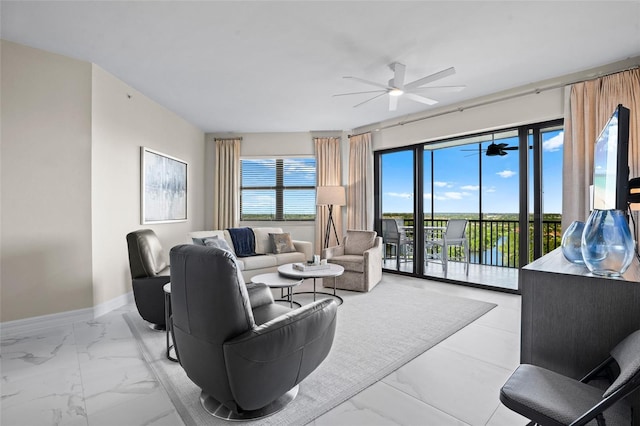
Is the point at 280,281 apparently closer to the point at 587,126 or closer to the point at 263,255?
the point at 263,255

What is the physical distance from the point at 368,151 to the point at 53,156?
424 centimetres

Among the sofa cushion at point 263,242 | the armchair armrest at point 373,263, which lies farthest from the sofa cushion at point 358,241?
the sofa cushion at point 263,242

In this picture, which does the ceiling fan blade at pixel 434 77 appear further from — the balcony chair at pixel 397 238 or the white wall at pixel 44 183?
the white wall at pixel 44 183

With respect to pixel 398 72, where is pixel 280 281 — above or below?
below

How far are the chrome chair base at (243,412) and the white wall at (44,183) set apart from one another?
2204 millimetres

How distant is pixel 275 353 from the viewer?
4.73 feet

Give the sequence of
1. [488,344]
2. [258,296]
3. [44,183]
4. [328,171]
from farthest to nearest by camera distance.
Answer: [328,171] < [44,183] < [488,344] < [258,296]

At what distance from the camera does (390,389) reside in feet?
6.02

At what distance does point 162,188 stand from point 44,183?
155 centimetres

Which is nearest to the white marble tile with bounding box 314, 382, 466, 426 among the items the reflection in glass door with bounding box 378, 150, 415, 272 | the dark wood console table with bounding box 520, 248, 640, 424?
the dark wood console table with bounding box 520, 248, 640, 424

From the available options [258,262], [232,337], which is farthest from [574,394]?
[258,262]

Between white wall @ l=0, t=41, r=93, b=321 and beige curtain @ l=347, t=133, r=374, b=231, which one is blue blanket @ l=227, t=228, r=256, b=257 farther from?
white wall @ l=0, t=41, r=93, b=321

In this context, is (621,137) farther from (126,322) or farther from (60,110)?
(60,110)

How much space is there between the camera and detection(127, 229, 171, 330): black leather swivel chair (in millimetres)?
2707
